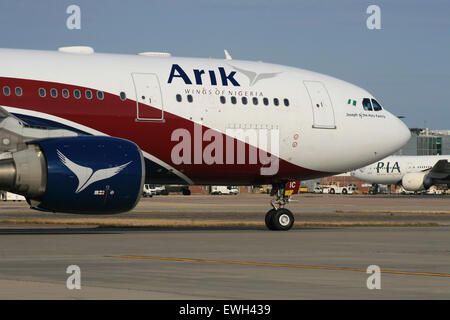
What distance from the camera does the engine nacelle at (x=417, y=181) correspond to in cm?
10069

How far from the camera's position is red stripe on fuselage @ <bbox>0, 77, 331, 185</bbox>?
2238 centimetres

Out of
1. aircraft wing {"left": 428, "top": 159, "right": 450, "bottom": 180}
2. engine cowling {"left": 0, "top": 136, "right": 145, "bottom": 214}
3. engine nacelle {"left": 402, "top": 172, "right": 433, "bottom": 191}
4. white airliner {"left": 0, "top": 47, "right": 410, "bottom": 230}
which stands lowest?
engine cowling {"left": 0, "top": 136, "right": 145, "bottom": 214}

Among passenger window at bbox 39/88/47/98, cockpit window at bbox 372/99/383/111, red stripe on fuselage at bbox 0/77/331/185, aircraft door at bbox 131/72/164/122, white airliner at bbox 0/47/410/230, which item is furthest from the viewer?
cockpit window at bbox 372/99/383/111

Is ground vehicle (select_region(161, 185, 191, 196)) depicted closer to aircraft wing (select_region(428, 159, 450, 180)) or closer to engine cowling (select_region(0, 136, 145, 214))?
aircraft wing (select_region(428, 159, 450, 180))

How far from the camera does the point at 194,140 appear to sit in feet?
81.8

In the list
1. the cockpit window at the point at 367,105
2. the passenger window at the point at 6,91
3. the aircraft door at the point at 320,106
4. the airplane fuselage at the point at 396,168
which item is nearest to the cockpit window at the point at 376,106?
the cockpit window at the point at 367,105

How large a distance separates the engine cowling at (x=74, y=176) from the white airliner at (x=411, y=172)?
84.0 metres

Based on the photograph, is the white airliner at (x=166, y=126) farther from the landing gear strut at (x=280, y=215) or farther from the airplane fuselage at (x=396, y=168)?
the airplane fuselage at (x=396, y=168)

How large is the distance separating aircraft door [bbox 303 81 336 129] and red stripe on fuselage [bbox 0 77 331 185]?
92.9 inches

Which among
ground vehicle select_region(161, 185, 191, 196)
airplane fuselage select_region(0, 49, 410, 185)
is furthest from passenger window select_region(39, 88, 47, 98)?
ground vehicle select_region(161, 185, 191, 196)
